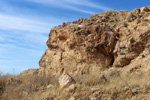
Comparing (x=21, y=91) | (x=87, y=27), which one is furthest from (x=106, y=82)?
(x=87, y=27)

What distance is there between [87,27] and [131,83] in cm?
547

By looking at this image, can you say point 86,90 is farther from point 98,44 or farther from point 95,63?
point 98,44

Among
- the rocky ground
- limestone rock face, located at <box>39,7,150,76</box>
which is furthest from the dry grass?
limestone rock face, located at <box>39,7,150,76</box>

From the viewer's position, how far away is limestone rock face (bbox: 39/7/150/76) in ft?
32.7

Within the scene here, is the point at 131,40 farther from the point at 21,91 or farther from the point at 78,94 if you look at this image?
the point at 21,91

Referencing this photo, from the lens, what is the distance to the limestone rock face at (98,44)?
9.95 m

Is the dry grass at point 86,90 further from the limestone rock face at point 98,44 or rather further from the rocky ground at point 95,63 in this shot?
the limestone rock face at point 98,44

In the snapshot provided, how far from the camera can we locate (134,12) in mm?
12508

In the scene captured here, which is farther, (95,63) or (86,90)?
(95,63)

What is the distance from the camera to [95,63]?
10.3 m

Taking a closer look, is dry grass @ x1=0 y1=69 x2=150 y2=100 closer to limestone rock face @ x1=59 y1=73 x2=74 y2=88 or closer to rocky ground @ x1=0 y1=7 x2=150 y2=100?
rocky ground @ x1=0 y1=7 x2=150 y2=100

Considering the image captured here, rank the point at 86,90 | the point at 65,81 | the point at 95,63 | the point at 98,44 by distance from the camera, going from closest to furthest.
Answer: the point at 86,90 → the point at 65,81 → the point at 95,63 → the point at 98,44

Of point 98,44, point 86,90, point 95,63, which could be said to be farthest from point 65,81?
point 98,44

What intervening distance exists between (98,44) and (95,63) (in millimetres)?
1149
